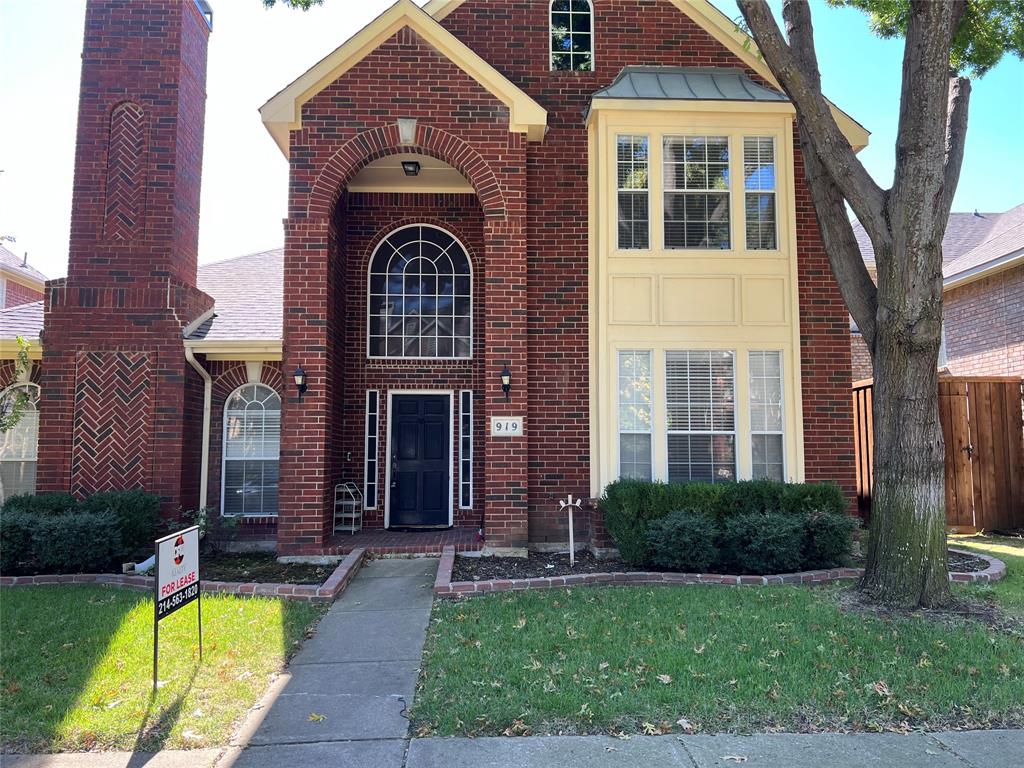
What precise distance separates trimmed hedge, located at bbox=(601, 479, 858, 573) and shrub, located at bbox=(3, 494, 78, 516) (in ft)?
23.0

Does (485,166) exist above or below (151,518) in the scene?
above

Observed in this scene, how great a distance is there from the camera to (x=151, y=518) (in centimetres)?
867

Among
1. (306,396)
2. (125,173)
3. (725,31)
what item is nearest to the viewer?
(306,396)

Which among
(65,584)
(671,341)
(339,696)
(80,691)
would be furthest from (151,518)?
(671,341)

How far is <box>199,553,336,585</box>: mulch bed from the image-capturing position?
766 cm

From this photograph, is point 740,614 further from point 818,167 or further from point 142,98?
point 142,98

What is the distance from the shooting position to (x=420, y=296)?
10.6 m

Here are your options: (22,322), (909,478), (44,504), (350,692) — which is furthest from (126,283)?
(909,478)

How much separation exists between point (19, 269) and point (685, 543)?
18813mm

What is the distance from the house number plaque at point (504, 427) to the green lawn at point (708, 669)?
2720 mm

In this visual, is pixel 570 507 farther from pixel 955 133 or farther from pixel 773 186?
pixel 955 133

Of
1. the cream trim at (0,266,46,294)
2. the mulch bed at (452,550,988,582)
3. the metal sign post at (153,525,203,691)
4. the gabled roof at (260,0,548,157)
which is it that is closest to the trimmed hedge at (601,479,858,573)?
the mulch bed at (452,550,988,582)

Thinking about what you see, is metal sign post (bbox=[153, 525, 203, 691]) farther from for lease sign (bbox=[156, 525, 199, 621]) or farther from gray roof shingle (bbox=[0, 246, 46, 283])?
gray roof shingle (bbox=[0, 246, 46, 283])

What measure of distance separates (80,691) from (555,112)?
8.81 m
